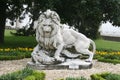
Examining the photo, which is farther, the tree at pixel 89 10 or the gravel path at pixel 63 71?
the tree at pixel 89 10

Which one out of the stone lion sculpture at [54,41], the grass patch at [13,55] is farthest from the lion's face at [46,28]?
the grass patch at [13,55]

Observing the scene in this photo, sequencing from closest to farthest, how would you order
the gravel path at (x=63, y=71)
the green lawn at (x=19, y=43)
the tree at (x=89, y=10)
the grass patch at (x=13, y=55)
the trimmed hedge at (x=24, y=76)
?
the trimmed hedge at (x=24, y=76)
the gravel path at (x=63, y=71)
the grass patch at (x=13, y=55)
the tree at (x=89, y=10)
the green lawn at (x=19, y=43)

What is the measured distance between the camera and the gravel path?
11.2 metres

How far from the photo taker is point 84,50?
1314cm

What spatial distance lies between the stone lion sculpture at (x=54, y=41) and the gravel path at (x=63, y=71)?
0.58 metres

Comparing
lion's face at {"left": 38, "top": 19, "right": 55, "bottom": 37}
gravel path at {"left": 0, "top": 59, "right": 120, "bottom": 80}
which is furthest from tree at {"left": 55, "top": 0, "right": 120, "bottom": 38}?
lion's face at {"left": 38, "top": 19, "right": 55, "bottom": 37}

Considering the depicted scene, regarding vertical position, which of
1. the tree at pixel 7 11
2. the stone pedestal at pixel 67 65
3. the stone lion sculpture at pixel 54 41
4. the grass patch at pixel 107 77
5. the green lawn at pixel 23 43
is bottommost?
the green lawn at pixel 23 43

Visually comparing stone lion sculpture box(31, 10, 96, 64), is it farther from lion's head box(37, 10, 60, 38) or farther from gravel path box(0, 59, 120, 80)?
gravel path box(0, 59, 120, 80)

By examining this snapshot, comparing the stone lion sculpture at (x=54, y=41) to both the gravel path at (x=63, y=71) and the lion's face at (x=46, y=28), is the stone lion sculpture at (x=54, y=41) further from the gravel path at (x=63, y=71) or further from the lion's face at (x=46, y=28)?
the gravel path at (x=63, y=71)

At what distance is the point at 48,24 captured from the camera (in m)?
12.3

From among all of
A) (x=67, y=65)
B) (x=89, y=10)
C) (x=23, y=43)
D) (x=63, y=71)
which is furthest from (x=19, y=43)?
(x=63, y=71)

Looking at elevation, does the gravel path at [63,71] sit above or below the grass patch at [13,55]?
below

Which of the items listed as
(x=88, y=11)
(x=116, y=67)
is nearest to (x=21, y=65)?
(x=116, y=67)

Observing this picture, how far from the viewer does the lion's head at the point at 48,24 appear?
40.4ft
